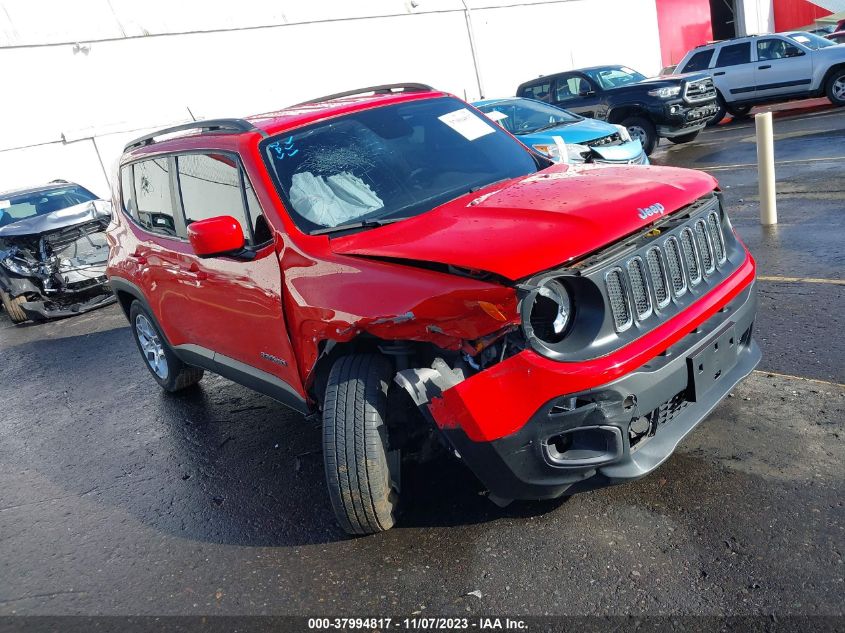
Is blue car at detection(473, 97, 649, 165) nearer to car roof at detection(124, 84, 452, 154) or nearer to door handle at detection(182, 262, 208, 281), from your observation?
car roof at detection(124, 84, 452, 154)

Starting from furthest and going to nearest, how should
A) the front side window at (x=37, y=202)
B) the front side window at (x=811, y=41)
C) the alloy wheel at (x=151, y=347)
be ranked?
the front side window at (x=811, y=41) < the front side window at (x=37, y=202) < the alloy wheel at (x=151, y=347)

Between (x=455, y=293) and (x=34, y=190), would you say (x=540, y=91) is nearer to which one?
(x=34, y=190)

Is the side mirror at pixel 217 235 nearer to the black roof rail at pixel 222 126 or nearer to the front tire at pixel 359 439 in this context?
the black roof rail at pixel 222 126

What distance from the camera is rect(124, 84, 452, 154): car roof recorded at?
415 centimetres

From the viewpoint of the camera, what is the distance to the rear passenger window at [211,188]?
4027 millimetres

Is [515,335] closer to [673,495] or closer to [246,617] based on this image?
[673,495]

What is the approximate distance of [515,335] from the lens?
2.90 m

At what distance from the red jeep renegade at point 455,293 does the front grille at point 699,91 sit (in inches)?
434

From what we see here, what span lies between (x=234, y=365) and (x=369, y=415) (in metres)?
1.47

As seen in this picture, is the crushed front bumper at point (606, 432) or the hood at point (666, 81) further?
the hood at point (666, 81)

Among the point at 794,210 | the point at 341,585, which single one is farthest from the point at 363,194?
the point at 794,210

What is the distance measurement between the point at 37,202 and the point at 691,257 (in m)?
10.8

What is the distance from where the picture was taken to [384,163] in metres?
4.05

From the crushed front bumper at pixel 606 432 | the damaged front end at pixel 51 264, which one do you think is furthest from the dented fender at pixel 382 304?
the damaged front end at pixel 51 264
